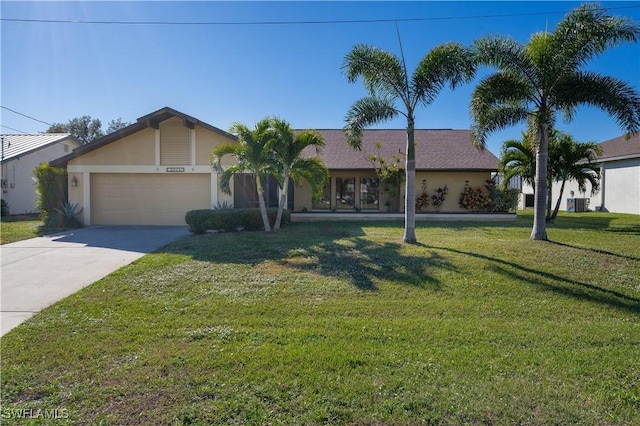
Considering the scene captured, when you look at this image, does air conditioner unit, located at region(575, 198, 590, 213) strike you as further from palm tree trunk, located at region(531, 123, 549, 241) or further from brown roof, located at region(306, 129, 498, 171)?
palm tree trunk, located at region(531, 123, 549, 241)

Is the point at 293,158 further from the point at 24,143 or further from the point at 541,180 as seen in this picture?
the point at 24,143

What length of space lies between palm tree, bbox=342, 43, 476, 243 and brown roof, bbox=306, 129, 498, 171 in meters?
7.99

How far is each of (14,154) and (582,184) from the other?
1176 inches

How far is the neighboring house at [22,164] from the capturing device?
21328mm

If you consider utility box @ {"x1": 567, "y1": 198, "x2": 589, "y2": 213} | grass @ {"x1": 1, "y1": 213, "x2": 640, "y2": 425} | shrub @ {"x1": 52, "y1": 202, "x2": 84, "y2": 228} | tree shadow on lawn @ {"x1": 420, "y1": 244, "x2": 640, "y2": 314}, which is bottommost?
grass @ {"x1": 1, "y1": 213, "x2": 640, "y2": 425}

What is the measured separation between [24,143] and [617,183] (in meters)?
38.3

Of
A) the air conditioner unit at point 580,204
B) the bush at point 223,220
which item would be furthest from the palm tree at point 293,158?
the air conditioner unit at point 580,204

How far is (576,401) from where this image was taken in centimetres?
312

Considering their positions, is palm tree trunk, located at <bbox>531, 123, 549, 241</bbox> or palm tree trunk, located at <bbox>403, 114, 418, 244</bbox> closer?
palm tree trunk, located at <bbox>531, 123, 549, 241</bbox>

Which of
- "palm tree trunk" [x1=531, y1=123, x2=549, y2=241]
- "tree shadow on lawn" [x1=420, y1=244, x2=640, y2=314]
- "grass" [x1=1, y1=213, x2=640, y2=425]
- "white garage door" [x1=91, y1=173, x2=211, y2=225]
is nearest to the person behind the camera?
"grass" [x1=1, y1=213, x2=640, y2=425]

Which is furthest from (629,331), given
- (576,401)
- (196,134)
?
(196,134)

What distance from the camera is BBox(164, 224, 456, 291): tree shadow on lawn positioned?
23.5 feet

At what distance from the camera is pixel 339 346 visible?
4117 mm

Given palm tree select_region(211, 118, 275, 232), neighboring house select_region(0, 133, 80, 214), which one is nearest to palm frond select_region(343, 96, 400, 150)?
palm tree select_region(211, 118, 275, 232)
